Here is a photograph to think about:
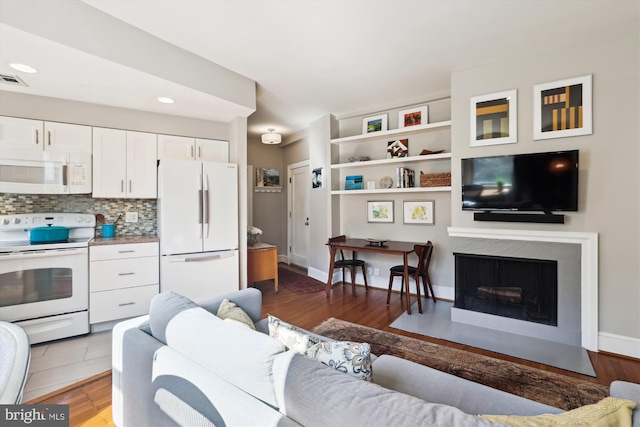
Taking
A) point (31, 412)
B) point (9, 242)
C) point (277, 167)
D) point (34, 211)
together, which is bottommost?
point (31, 412)

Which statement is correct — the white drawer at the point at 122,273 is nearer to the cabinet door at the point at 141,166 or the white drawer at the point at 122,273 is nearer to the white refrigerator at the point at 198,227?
the white refrigerator at the point at 198,227

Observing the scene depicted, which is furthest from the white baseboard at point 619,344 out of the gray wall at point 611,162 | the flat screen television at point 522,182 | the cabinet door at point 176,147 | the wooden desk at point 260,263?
the cabinet door at point 176,147

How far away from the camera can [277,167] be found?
6.45m

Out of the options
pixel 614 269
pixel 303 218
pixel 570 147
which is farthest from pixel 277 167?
pixel 614 269

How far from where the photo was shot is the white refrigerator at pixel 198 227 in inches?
125

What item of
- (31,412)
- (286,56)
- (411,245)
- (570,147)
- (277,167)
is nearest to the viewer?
(31,412)

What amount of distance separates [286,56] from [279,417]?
2.98m

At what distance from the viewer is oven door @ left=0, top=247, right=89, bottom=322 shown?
98.0 inches

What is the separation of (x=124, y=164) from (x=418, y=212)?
150 inches

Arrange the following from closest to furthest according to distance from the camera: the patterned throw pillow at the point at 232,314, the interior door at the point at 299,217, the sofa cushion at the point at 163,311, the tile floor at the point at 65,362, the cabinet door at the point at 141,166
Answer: the sofa cushion at the point at 163,311
the patterned throw pillow at the point at 232,314
the tile floor at the point at 65,362
the cabinet door at the point at 141,166
the interior door at the point at 299,217

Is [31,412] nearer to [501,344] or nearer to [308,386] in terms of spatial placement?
[308,386]

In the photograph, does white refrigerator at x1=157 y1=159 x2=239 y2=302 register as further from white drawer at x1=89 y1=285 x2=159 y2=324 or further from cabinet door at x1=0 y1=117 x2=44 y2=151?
cabinet door at x1=0 y1=117 x2=44 y2=151

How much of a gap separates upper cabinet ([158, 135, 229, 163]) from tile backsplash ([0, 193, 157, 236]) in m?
0.68

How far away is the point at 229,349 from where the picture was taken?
1.07 m
